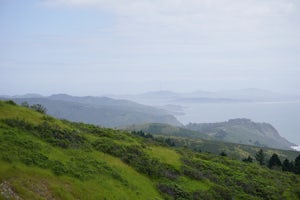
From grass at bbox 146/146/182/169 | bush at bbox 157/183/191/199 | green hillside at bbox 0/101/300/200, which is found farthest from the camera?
grass at bbox 146/146/182/169

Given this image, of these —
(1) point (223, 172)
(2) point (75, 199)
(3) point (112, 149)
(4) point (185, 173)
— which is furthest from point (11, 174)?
(1) point (223, 172)

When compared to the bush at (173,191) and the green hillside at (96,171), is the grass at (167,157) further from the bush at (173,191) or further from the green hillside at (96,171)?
the bush at (173,191)

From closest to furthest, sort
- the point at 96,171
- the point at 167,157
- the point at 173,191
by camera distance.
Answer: the point at 96,171 < the point at 173,191 < the point at 167,157

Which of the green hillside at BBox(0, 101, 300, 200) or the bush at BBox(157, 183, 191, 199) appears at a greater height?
the green hillside at BBox(0, 101, 300, 200)

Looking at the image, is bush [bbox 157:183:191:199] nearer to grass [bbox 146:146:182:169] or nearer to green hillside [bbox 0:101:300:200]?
green hillside [bbox 0:101:300:200]

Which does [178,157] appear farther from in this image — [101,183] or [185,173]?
[101,183]

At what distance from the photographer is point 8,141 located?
92.2 feet

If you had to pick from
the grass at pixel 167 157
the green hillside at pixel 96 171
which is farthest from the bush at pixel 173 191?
the grass at pixel 167 157

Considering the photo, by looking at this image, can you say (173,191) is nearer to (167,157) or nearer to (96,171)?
(96,171)

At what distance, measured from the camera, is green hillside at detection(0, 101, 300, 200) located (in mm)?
24172

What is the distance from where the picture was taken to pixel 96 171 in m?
30.3

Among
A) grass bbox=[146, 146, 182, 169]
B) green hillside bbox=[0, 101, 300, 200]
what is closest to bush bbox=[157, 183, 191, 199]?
green hillside bbox=[0, 101, 300, 200]

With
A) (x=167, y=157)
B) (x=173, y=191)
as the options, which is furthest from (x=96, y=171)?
(x=167, y=157)

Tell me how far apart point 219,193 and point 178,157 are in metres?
10.2
